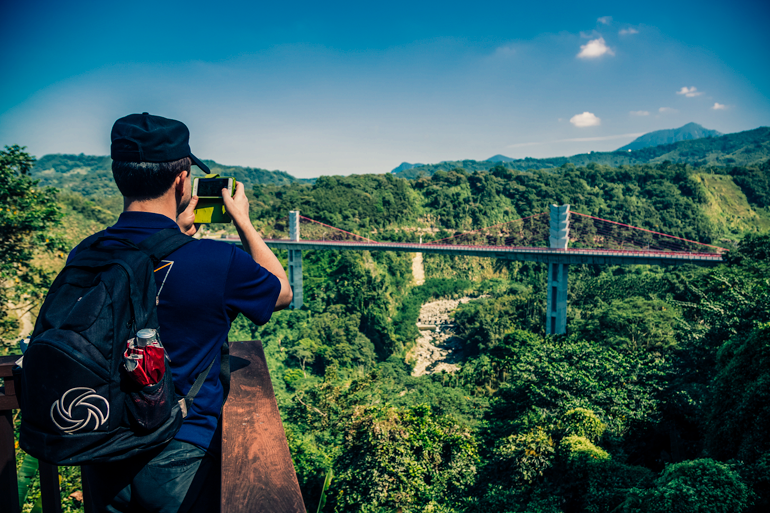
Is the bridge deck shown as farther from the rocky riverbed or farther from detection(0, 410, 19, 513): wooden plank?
detection(0, 410, 19, 513): wooden plank

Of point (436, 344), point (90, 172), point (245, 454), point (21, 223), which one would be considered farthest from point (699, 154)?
point (90, 172)

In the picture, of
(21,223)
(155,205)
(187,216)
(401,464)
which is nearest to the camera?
(155,205)

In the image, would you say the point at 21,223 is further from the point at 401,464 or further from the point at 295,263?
the point at 295,263

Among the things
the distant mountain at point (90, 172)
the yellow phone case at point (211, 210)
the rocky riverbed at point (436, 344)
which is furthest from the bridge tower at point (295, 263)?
the distant mountain at point (90, 172)

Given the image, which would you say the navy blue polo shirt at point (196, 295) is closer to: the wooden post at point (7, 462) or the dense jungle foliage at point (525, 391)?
the wooden post at point (7, 462)

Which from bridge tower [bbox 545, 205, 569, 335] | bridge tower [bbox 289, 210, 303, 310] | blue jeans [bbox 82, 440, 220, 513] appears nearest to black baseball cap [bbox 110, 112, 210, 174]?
blue jeans [bbox 82, 440, 220, 513]

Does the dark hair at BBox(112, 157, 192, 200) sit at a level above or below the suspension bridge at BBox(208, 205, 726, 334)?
above
